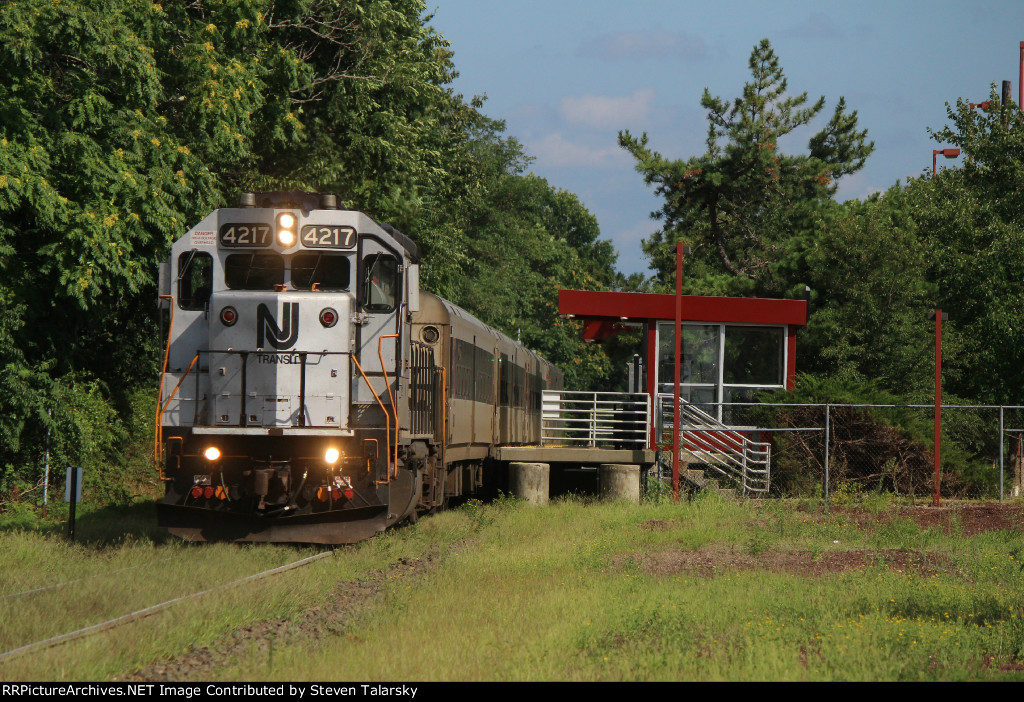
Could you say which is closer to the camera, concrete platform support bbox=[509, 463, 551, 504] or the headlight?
the headlight

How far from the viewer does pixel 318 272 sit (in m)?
13.5

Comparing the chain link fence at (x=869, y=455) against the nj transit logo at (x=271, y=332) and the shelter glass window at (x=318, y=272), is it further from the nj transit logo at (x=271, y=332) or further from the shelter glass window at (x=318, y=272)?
the nj transit logo at (x=271, y=332)

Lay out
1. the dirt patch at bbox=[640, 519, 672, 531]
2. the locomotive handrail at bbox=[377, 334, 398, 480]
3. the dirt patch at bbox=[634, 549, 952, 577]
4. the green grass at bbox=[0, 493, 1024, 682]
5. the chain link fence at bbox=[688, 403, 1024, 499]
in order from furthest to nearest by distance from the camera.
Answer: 1. the chain link fence at bbox=[688, 403, 1024, 499]
2. the dirt patch at bbox=[640, 519, 672, 531]
3. the locomotive handrail at bbox=[377, 334, 398, 480]
4. the dirt patch at bbox=[634, 549, 952, 577]
5. the green grass at bbox=[0, 493, 1024, 682]

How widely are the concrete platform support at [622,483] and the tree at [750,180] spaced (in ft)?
81.0

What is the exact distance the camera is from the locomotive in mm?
12734

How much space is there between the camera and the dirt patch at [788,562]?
12156 mm

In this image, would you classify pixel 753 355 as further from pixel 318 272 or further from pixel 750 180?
pixel 750 180

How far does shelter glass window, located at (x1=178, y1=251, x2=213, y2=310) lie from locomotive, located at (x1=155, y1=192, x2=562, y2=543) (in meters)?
0.02

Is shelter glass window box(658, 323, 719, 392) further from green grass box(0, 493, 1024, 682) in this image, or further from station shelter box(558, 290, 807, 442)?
green grass box(0, 493, 1024, 682)

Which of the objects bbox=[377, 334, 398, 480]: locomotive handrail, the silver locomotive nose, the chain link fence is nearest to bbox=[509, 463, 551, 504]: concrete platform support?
the chain link fence

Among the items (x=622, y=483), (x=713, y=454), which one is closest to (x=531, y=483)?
(x=622, y=483)

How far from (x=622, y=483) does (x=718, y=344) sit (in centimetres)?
424

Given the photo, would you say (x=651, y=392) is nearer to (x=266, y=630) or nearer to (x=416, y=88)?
(x=416, y=88)

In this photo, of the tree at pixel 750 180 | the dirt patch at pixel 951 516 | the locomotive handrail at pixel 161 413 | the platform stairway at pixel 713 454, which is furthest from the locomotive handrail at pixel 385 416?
the tree at pixel 750 180
